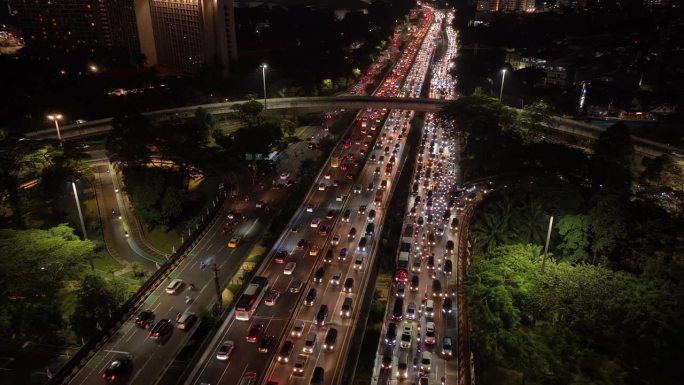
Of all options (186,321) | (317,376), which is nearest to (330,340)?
(317,376)

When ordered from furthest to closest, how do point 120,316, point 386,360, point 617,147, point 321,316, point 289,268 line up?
point 617,147 → point 289,268 → point 321,316 → point 120,316 → point 386,360

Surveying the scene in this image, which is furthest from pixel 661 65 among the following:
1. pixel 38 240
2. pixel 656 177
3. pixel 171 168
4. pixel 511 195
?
pixel 38 240

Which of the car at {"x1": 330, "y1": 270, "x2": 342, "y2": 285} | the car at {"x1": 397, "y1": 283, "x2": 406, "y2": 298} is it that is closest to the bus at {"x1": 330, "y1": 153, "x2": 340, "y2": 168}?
the car at {"x1": 330, "y1": 270, "x2": 342, "y2": 285}

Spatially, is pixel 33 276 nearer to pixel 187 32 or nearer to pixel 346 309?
pixel 346 309

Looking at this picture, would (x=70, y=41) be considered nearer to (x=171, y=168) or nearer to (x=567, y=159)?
(x=171, y=168)

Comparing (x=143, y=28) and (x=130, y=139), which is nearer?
(x=130, y=139)

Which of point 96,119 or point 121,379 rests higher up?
point 96,119
